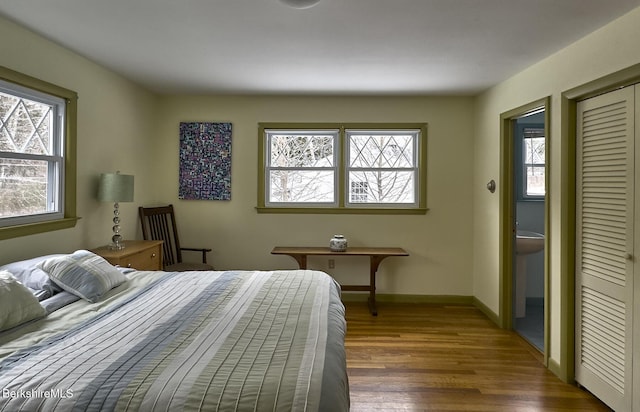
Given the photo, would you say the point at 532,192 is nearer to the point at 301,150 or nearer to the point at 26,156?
the point at 301,150

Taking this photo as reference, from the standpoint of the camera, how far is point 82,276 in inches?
89.4

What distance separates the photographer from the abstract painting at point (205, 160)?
4.64 metres

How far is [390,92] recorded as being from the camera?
14.4 feet

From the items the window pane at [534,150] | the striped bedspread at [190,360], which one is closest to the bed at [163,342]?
the striped bedspread at [190,360]

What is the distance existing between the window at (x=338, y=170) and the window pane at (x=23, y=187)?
7.12 ft

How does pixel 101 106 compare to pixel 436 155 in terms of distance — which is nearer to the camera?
pixel 101 106

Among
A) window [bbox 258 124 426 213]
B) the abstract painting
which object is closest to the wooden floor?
window [bbox 258 124 426 213]

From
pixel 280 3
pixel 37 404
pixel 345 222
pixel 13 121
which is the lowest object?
pixel 37 404

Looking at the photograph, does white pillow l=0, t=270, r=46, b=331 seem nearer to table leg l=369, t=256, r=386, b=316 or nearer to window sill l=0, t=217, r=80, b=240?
window sill l=0, t=217, r=80, b=240

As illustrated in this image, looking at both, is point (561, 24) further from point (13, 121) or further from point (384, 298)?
point (13, 121)

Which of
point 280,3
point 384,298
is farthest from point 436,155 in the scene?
point 280,3

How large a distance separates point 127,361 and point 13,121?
87.9 inches

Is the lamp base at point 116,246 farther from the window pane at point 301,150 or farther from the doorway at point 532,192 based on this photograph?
the doorway at point 532,192

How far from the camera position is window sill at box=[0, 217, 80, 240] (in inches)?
99.6
